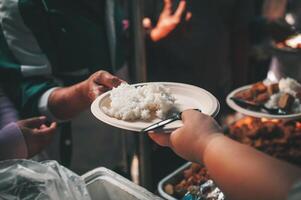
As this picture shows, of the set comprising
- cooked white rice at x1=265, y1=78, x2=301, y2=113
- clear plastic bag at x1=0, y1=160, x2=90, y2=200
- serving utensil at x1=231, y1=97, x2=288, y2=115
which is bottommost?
serving utensil at x1=231, y1=97, x2=288, y2=115

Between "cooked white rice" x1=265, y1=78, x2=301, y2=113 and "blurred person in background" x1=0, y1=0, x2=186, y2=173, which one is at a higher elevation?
"blurred person in background" x1=0, y1=0, x2=186, y2=173

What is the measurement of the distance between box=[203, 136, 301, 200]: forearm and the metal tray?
1.49 ft

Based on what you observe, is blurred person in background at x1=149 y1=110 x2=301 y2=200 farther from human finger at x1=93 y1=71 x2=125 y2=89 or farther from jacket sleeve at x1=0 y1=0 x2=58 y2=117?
jacket sleeve at x1=0 y1=0 x2=58 y2=117

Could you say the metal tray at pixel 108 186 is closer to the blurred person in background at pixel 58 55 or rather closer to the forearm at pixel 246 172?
the blurred person in background at pixel 58 55

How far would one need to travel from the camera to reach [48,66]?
193 cm

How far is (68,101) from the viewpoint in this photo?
1760mm

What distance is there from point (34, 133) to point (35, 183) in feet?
1.16

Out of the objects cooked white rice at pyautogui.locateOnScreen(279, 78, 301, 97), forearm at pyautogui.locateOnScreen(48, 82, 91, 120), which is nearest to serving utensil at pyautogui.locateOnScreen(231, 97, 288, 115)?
cooked white rice at pyautogui.locateOnScreen(279, 78, 301, 97)

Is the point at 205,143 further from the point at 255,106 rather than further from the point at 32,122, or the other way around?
the point at 255,106

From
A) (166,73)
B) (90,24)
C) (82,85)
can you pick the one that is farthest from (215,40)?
(82,85)

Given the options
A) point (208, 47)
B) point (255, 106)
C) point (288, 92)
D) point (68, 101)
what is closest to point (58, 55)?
point (68, 101)

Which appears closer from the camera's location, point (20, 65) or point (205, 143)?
point (205, 143)

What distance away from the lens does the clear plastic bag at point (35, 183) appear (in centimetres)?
119

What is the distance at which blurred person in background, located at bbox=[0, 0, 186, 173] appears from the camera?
1.83 metres
